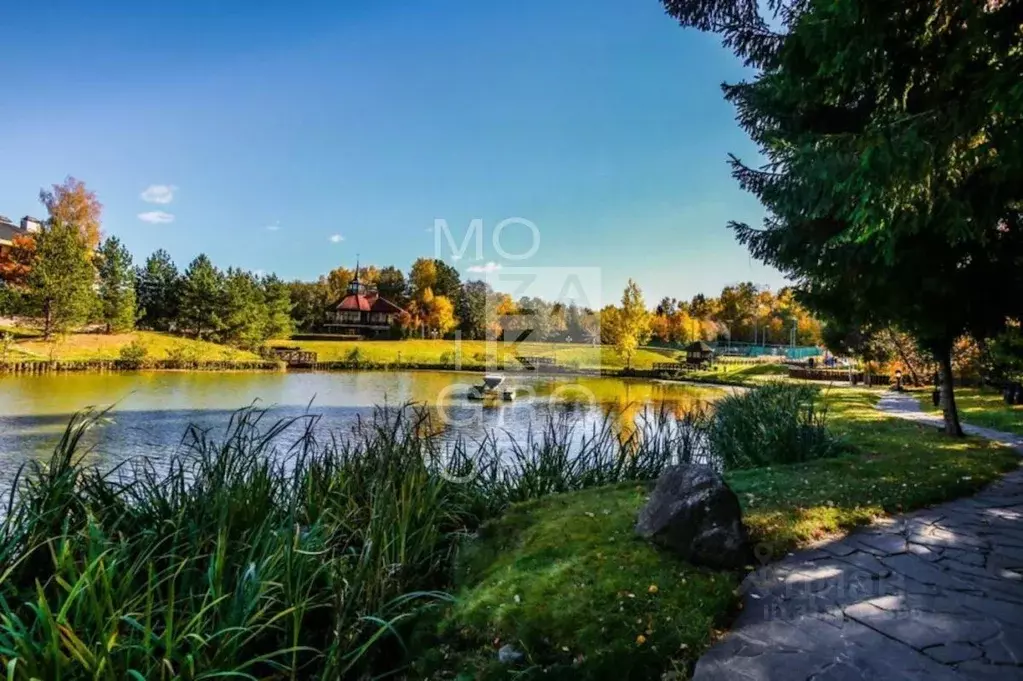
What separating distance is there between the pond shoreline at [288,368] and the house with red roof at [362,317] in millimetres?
12484

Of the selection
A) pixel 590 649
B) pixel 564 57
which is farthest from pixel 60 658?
pixel 564 57

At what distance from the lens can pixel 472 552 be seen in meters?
3.02

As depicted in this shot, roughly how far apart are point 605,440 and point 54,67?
8570 millimetres

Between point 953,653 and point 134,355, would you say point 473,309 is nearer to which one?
point 134,355

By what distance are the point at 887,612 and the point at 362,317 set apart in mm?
47255

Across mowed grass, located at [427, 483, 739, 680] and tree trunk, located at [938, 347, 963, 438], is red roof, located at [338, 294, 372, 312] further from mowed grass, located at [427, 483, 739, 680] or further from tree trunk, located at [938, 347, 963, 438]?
mowed grass, located at [427, 483, 739, 680]

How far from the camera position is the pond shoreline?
23.5 m

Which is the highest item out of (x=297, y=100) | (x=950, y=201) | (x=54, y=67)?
(x=297, y=100)

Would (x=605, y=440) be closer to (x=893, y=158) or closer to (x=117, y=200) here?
(x=893, y=158)

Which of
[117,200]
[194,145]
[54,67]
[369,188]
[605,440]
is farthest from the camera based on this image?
[117,200]

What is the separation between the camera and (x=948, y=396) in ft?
22.7

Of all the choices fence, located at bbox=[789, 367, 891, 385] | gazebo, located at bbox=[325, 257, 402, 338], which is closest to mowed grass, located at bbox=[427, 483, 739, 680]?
fence, located at bbox=[789, 367, 891, 385]

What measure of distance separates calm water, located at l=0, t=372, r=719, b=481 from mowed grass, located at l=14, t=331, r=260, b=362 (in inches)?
162

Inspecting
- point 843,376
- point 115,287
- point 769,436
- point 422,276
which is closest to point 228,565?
→ point 769,436
